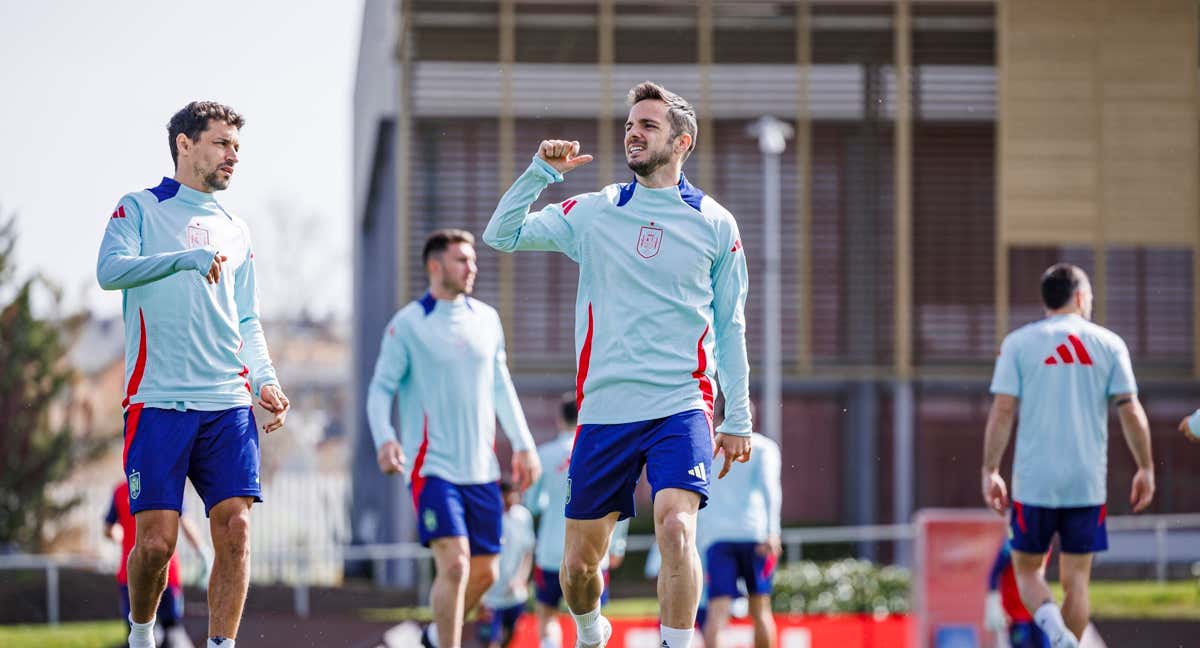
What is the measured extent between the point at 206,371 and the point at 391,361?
248cm

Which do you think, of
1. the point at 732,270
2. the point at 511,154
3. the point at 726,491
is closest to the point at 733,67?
the point at 511,154

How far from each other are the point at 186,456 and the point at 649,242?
6.64 feet

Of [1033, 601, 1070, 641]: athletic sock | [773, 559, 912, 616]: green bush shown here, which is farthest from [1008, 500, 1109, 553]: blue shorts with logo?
[773, 559, 912, 616]: green bush

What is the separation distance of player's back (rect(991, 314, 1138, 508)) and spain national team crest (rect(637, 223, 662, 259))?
3.07 m

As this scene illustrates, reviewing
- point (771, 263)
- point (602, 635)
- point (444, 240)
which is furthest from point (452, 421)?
point (771, 263)

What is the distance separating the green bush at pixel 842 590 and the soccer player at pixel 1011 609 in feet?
29.0

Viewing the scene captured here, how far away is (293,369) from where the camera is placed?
7200cm

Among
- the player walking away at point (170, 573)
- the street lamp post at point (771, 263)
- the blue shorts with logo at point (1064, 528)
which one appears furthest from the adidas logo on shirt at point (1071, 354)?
the street lamp post at point (771, 263)

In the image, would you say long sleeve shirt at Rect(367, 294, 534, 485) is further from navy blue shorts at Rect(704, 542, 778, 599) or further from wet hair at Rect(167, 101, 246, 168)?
navy blue shorts at Rect(704, 542, 778, 599)

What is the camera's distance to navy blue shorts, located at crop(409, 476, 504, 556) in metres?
9.32

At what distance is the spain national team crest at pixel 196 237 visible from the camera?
7.23 metres

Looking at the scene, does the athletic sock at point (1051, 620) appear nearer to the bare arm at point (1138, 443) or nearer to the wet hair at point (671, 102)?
the bare arm at point (1138, 443)

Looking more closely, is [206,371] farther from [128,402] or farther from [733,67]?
[733,67]

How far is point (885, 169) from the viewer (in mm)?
30094
